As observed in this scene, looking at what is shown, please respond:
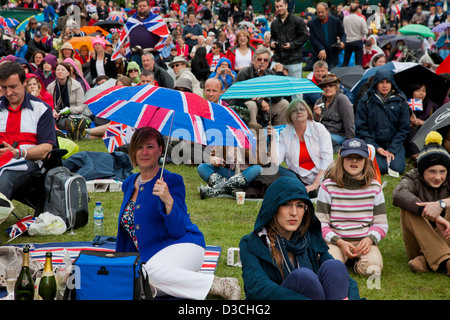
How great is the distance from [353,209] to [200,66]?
1195 centimetres

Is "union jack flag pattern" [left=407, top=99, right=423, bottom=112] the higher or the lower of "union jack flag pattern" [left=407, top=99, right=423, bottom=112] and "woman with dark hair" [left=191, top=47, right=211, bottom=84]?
the lower

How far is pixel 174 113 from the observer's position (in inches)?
191

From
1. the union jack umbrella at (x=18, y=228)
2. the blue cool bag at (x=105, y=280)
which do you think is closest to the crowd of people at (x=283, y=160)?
the union jack umbrella at (x=18, y=228)

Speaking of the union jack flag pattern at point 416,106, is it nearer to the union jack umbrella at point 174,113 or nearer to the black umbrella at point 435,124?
the black umbrella at point 435,124

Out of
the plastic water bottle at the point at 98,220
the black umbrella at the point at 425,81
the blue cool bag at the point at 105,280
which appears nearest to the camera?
the blue cool bag at the point at 105,280

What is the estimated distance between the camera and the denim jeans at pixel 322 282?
3609 mm

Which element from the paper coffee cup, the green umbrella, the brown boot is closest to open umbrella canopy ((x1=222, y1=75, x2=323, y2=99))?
the paper coffee cup

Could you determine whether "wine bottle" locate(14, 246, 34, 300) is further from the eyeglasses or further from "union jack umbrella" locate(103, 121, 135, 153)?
"union jack umbrella" locate(103, 121, 135, 153)

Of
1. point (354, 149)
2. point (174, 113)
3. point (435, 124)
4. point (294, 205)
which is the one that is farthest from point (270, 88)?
point (294, 205)

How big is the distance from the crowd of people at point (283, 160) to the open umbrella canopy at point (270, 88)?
0.30 meters

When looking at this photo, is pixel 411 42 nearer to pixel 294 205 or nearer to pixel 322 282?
pixel 294 205

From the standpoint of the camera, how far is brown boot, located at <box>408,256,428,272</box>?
5.70m

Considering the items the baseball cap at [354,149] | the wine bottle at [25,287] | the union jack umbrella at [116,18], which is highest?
Result: the union jack umbrella at [116,18]

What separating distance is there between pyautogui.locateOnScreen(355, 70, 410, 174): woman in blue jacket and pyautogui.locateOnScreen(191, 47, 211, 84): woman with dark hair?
8.00 meters
